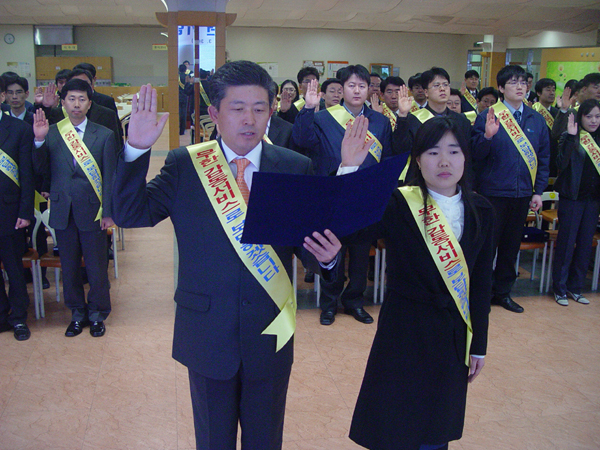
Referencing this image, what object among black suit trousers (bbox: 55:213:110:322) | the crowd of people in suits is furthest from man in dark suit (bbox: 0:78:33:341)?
the crowd of people in suits

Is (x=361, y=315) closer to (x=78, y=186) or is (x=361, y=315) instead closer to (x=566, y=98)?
(x=78, y=186)

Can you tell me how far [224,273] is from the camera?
1.48 metres

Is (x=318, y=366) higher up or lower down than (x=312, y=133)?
lower down

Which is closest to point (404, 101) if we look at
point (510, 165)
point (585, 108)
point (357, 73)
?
point (357, 73)

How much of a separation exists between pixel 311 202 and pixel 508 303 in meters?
3.18

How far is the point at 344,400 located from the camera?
280 cm

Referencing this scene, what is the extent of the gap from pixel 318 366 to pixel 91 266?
149cm

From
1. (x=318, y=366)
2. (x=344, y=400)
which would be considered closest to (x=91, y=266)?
(x=318, y=366)

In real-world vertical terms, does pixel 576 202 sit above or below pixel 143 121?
below

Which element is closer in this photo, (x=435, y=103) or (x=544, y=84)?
(x=435, y=103)

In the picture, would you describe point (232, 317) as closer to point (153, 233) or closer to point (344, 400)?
point (344, 400)

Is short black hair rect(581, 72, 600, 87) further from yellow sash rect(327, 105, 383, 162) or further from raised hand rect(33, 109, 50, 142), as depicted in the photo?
raised hand rect(33, 109, 50, 142)

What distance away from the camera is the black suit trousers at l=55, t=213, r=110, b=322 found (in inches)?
138

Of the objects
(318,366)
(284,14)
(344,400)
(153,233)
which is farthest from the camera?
(284,14)
